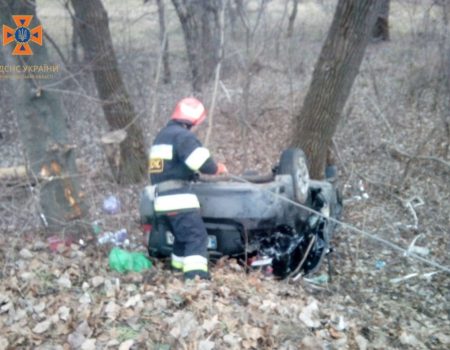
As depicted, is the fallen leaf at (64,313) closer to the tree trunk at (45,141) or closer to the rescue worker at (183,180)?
the rescue worker at (183,180)

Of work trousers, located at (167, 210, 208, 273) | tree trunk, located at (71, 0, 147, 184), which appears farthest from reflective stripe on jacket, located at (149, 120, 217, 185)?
tree trunk, located at (71, 0, 147, 184)

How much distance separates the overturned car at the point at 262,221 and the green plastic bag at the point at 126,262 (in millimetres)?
211

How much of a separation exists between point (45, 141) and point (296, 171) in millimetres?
2552

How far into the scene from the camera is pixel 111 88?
8.00m

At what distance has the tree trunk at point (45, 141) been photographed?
5.38 metres

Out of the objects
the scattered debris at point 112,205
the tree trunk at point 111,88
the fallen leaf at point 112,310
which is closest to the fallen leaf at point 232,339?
the fallen leaf at point 112,310

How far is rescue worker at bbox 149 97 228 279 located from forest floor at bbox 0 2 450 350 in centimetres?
25

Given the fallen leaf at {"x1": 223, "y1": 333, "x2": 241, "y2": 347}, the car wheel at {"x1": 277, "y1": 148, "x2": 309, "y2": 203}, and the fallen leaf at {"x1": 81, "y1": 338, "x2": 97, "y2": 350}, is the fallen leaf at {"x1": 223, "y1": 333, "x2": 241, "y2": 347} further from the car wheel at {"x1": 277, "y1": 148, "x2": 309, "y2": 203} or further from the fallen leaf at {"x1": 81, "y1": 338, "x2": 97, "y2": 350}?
the car wheel at {"x1": 277, "y1": 148, "x2": 309, "y2": 203}

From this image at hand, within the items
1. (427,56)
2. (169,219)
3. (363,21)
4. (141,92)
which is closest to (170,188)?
(169,219)

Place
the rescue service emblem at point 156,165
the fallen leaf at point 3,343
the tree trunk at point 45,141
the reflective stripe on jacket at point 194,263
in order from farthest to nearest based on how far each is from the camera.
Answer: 1. the tree trunk at point 45,141
2. the rescue service emblem at point 156,165
3. the reflective stripe on jacket at point 194,263
4. the fallen leaf at point 3,343

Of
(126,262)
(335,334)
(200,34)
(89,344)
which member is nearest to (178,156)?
(126,262)

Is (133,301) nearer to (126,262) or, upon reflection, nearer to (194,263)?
(194,263)

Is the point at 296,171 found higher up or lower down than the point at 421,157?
higher up

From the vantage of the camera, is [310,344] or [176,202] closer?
[310,344]
